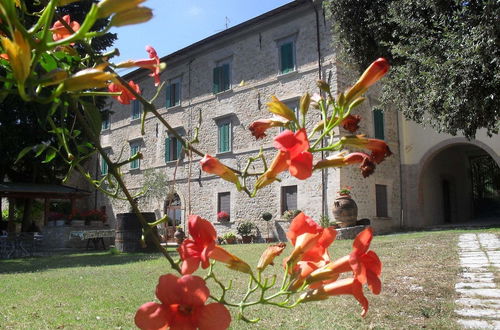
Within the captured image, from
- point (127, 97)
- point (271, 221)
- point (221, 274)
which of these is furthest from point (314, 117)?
point (127, 97)

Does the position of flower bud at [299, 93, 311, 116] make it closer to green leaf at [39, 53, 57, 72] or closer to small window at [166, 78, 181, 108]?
green leaf at [39, 53, 57, 72]

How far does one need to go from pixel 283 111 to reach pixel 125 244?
12700mm

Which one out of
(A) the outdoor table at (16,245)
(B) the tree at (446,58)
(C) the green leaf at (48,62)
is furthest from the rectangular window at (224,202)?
(C) the green leaf at (48,62)

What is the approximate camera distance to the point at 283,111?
33.0 inches

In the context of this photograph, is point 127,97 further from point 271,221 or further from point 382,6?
point 271,221

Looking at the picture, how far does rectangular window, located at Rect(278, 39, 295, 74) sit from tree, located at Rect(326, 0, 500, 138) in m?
7.02

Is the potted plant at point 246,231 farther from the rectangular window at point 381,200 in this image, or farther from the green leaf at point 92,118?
the green leaf at point 92,118

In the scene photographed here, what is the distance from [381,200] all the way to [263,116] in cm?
484

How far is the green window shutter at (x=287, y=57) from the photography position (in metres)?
15.7

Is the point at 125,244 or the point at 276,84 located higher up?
the point at 276,84

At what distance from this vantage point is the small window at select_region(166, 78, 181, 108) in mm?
19391

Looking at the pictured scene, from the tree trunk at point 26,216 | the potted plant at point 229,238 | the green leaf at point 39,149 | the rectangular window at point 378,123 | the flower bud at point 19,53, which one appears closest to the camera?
the flower bud at point 19,53

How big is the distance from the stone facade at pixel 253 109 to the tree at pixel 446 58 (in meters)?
5.21

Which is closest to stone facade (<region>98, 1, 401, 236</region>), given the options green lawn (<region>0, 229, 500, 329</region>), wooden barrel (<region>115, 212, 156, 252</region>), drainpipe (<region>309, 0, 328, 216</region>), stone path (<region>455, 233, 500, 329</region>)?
drainpipe (<region>309, 0, 328, 216</region>)
